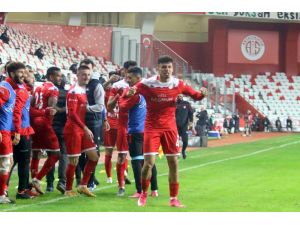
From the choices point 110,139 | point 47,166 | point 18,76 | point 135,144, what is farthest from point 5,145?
point 110,139

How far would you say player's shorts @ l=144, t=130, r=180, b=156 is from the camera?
9.10 metres

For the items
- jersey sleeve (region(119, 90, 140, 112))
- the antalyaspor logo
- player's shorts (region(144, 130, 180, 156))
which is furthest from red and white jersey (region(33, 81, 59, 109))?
the antalyaspor logo

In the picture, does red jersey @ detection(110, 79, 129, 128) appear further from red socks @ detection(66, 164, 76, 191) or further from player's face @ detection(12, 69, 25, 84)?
player's face @ detection(12, 69, 25, 84)

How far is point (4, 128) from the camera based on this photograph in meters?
9.05

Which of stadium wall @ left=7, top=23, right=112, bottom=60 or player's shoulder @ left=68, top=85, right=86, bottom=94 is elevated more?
stadium wall @ left=7, top=23, right=112, bottom=60

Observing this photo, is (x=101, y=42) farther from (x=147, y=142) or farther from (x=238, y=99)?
(x=147, y=142)

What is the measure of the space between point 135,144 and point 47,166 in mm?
1374

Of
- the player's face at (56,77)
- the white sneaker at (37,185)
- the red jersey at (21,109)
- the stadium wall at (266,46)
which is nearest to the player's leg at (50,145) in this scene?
the white sneaker at (37,185)

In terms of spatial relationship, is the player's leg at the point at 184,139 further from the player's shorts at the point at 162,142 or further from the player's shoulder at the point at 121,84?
the player's shorts at the point at 162,142

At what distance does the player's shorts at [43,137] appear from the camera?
10.5 meters

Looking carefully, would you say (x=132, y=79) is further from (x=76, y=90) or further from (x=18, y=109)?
(x=18, y=109)

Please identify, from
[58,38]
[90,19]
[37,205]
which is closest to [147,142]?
[37,205]

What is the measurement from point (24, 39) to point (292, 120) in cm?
1868

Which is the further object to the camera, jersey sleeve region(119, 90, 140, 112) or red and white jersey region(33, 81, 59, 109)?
red and white jersey region(33, 81, 59, 109)
